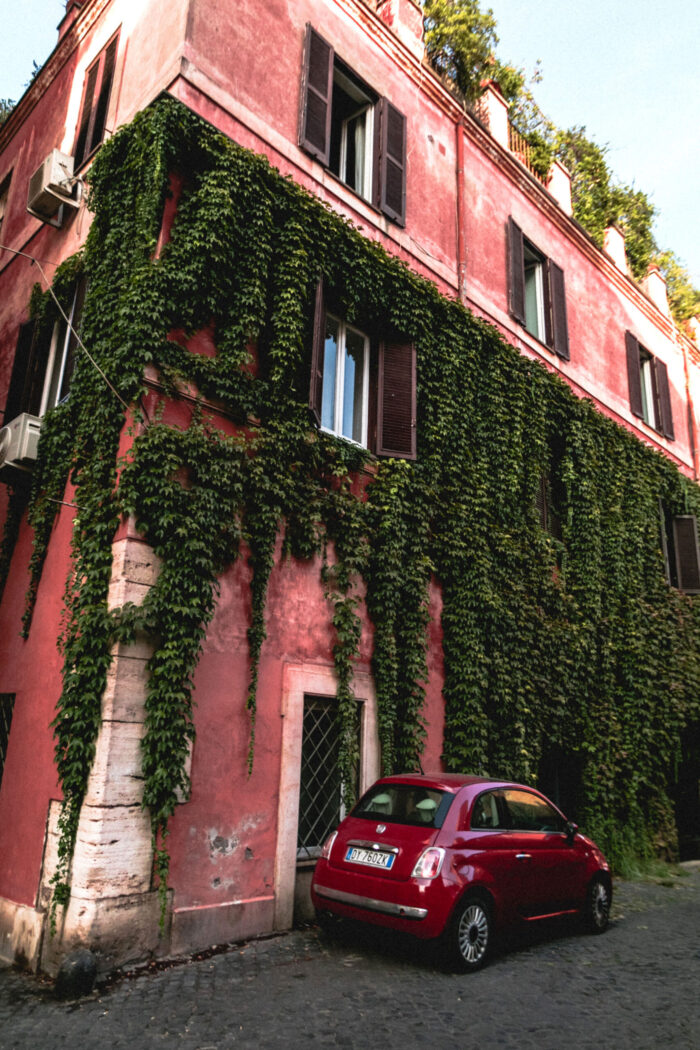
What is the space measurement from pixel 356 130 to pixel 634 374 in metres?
8.20

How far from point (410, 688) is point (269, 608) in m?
2.09

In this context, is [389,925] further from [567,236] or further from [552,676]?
[567,236]

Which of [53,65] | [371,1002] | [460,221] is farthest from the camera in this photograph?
[460,221]

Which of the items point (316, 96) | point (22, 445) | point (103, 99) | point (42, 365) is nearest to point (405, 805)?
point (22, 445)

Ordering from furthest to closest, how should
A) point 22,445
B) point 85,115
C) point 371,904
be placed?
point 85,115, point 22,445, point 371,904

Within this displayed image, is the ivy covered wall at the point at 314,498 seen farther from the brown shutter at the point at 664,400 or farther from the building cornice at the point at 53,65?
the brown shutter at the point at 664,400

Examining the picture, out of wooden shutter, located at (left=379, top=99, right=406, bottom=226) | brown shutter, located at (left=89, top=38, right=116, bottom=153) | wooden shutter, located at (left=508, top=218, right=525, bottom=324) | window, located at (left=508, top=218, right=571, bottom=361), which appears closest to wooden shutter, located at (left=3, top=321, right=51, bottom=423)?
brown shutter, located at (left=89, top=38, right=116, bottom=153)

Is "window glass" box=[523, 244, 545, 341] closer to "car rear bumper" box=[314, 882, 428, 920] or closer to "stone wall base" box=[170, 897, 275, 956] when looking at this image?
"car rear bumper" box=[314, 882, 428, 920]

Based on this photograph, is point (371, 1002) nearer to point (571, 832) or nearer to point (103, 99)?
point (571, 832)

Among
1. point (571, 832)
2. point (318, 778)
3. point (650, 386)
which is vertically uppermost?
point (650, 386)

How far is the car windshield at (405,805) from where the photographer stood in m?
5.86

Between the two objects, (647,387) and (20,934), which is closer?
(20,934)

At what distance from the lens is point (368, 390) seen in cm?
929

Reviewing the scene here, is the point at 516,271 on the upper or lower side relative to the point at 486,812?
upper
